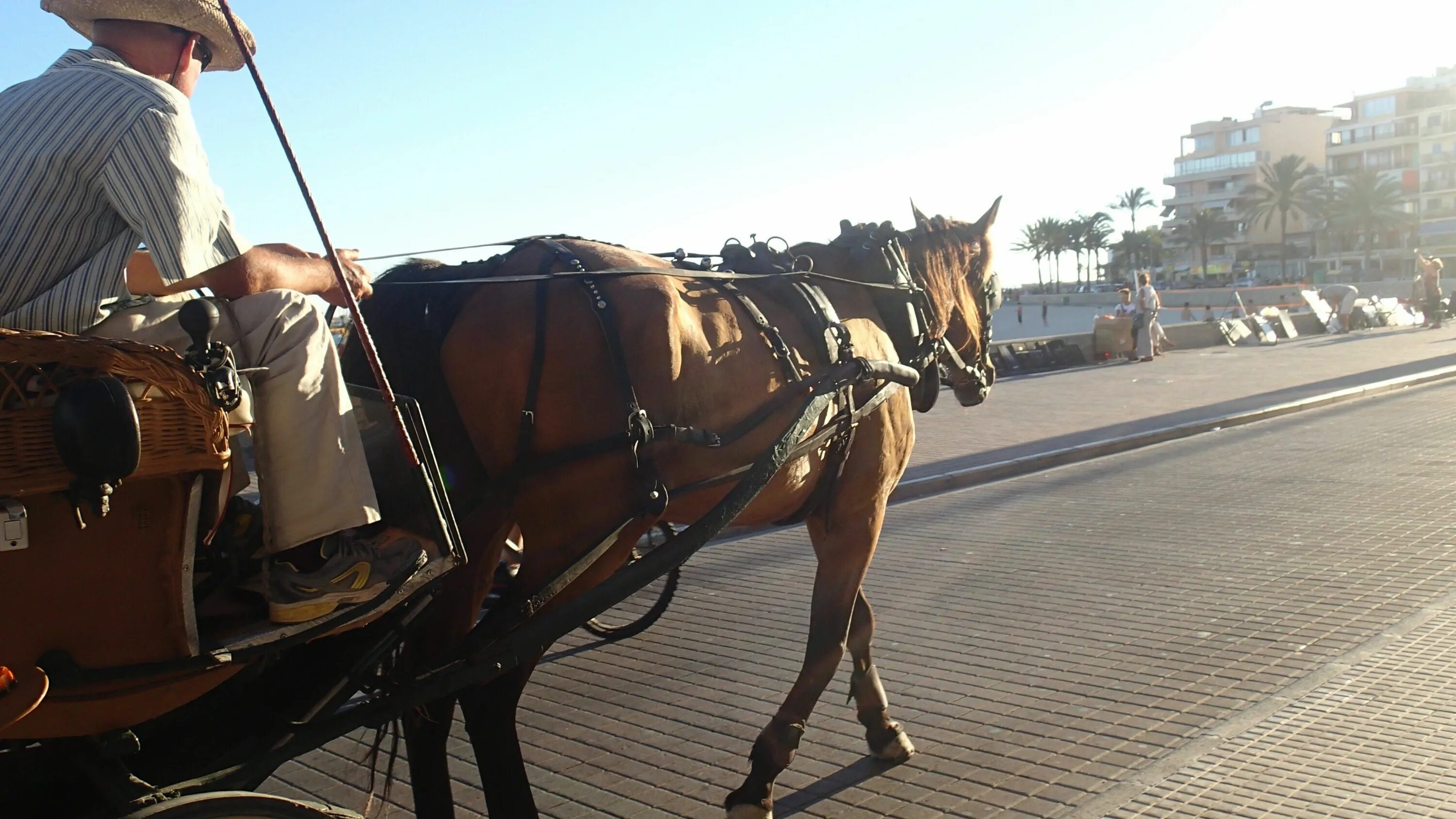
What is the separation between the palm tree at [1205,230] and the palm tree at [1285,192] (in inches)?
135

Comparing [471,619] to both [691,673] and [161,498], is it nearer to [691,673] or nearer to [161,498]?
[161,498]

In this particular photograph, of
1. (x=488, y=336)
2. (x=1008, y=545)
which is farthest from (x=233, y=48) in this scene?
(x=1008, y=545)

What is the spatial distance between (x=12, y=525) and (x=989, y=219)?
14.2 feet

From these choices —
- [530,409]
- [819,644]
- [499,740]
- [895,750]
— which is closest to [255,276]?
[530,409]

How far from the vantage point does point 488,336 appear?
369cm

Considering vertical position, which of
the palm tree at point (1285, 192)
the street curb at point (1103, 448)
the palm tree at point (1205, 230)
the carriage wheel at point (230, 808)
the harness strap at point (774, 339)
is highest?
the palm tree at point (1285, 192)

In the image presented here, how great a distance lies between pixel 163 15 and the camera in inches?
112

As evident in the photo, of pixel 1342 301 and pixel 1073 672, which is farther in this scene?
pixel 1342 301

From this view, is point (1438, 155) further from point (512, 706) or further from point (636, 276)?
point (512, 706)

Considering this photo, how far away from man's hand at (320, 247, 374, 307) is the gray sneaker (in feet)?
1.98

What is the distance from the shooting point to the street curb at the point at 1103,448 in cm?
1110

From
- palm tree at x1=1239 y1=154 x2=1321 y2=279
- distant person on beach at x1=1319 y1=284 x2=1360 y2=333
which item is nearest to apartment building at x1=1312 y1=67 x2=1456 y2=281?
palm tree at x1=1239 y1=154 x2=1321 y2=279

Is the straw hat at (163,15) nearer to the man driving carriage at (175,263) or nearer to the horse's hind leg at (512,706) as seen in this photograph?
the man driving carriage at (175,263)

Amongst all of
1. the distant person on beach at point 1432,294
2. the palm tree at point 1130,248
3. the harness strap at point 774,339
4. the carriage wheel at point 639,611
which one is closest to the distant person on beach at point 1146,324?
the distant person on beach at point 1432,294
